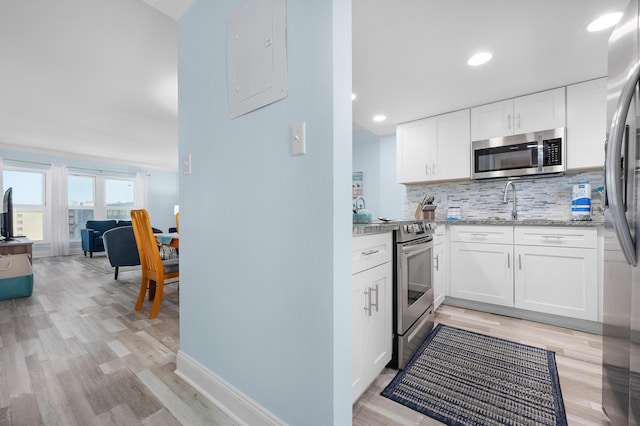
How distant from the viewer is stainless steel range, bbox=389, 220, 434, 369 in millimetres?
1600

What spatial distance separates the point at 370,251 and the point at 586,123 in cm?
269

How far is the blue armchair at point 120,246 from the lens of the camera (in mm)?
3703

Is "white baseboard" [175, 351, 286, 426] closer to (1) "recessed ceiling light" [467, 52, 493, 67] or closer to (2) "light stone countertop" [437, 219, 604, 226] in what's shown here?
(2) "light stone countertop" [437, 219, 604, 226]

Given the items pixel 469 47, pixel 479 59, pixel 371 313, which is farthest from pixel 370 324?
pixel 479 59

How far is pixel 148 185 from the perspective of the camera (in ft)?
25.0

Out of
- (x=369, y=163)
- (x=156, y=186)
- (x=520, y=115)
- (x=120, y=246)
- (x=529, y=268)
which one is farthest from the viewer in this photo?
(x=156, y=186)

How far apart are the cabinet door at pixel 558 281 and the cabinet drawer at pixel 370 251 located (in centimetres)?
174

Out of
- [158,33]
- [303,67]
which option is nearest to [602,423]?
[303,67]

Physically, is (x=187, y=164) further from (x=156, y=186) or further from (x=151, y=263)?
(x=156, y=186)

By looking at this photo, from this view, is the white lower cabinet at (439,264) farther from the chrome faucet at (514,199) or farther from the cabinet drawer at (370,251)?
the cabinet drawer at (370,251)

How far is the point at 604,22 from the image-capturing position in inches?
68.3

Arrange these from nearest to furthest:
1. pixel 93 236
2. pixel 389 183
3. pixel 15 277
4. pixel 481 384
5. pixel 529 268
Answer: pixel 481 384
pixel 529 268
pixel 15 277
pixel 389 183
pixel 93 236

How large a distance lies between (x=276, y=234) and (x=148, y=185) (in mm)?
8152

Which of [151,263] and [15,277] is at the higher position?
[151,263]
